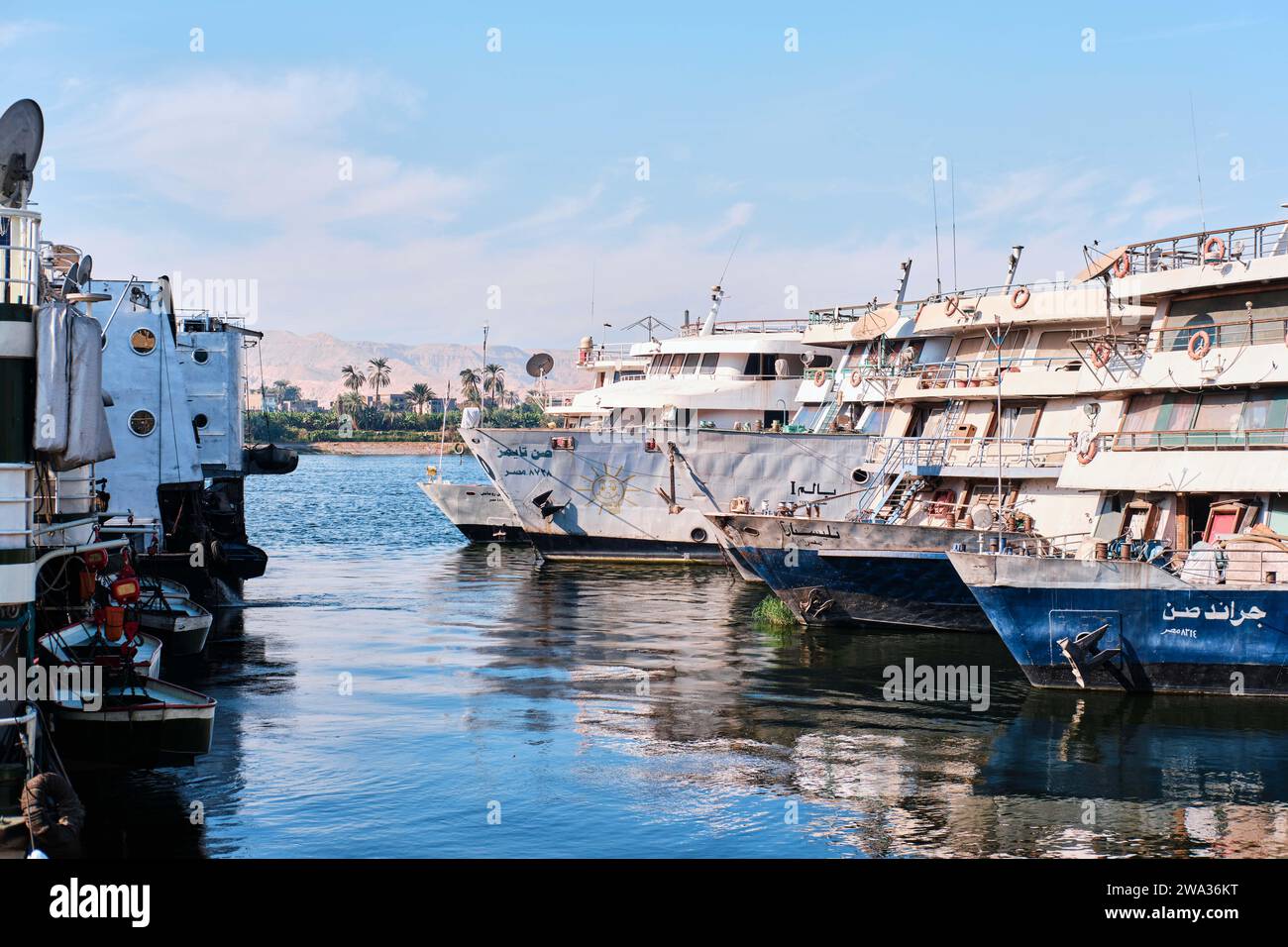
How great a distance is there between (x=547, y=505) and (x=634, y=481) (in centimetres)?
323

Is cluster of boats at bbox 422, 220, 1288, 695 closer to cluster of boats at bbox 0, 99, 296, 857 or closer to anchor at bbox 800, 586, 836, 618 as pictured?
anchor at bbox 800, 586, 836, 618

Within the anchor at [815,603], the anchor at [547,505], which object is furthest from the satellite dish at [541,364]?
the anchor at [815,603]

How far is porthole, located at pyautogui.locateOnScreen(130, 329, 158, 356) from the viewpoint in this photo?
36.1 m

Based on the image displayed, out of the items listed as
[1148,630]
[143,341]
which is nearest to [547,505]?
[143,341]

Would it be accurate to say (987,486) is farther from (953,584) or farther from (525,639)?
(525,639)

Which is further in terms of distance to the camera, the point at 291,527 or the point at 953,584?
the point at 291,527

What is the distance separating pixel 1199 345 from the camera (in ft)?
80.5

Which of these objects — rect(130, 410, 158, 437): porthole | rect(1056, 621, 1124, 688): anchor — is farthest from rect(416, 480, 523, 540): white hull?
rect(1056, 621, 1124, 688): anchor

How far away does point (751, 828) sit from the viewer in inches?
660

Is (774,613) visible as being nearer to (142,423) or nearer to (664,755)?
(664,755)

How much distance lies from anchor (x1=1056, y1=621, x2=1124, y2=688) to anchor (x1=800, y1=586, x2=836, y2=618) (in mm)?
9051
